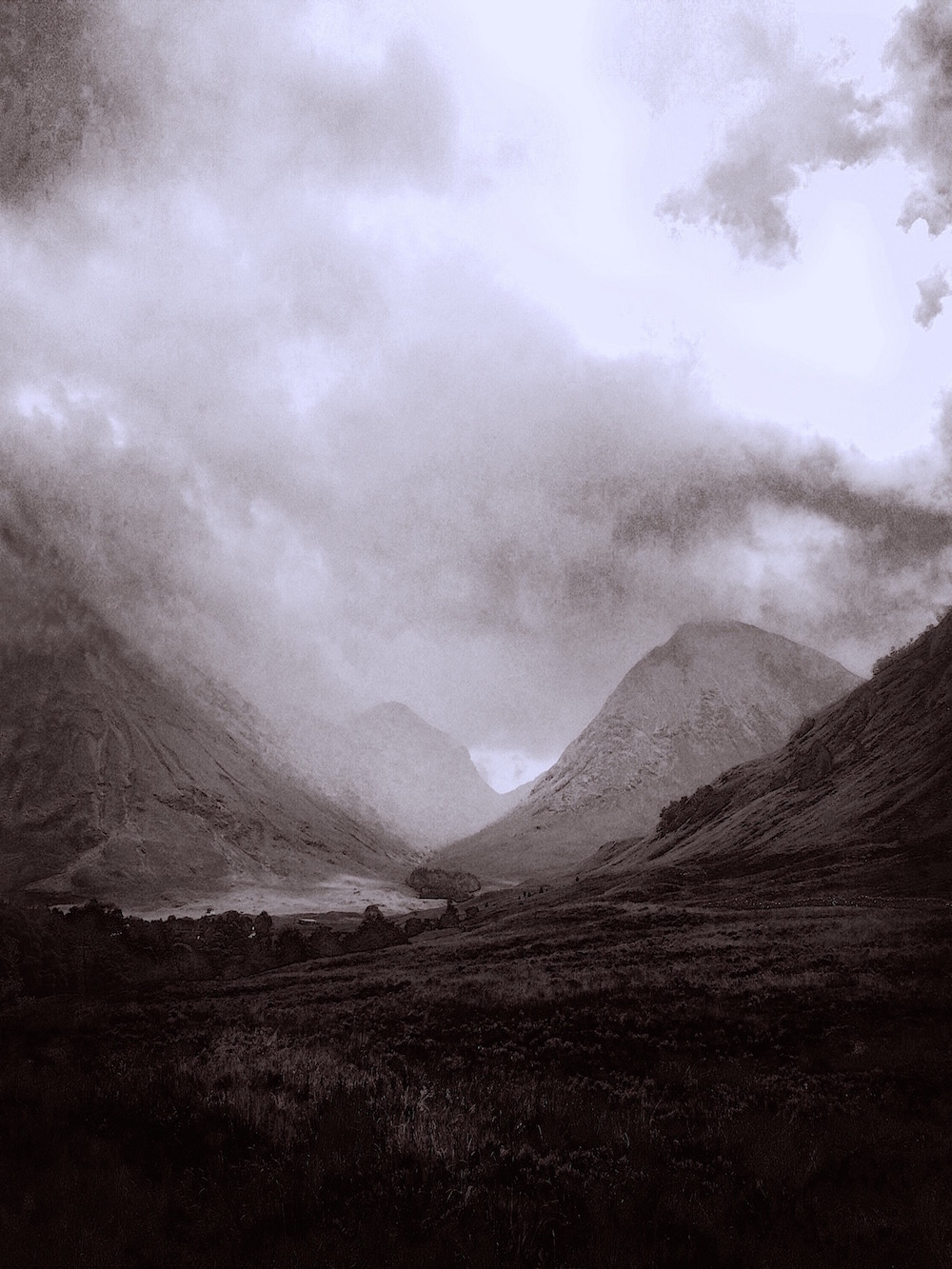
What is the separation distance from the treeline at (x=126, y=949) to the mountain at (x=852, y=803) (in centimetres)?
4337

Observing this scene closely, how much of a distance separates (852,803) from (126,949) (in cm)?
7668

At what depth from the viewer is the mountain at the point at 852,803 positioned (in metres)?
68.2

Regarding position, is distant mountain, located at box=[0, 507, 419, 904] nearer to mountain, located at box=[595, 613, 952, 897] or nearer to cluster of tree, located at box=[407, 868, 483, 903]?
cluster of tree, located at box=[407, 868, 483, 903]

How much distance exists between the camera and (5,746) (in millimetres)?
189875

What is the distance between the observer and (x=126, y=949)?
57.2 metres

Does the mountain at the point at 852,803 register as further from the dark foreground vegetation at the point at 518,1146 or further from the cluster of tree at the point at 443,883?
the cluster of tree at the point at 443,883

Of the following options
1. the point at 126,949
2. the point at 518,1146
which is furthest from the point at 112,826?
the point at 518,1146

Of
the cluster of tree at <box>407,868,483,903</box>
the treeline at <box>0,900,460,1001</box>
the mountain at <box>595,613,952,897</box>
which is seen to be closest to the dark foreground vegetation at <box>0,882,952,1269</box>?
the treeline at <box>0,900,460,1001</box>

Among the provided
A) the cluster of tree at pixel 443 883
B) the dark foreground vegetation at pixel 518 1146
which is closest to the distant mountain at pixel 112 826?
the cluster of tree at pixel 443 883

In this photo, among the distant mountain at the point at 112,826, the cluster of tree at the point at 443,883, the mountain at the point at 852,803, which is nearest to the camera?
the mountain at the point at 852,803

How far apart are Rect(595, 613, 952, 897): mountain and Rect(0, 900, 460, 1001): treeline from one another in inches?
1707

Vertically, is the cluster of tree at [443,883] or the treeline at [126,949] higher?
the treeline at [126,949]

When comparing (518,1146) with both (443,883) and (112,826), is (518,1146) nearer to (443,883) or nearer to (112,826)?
(443,883)

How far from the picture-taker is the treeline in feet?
146
